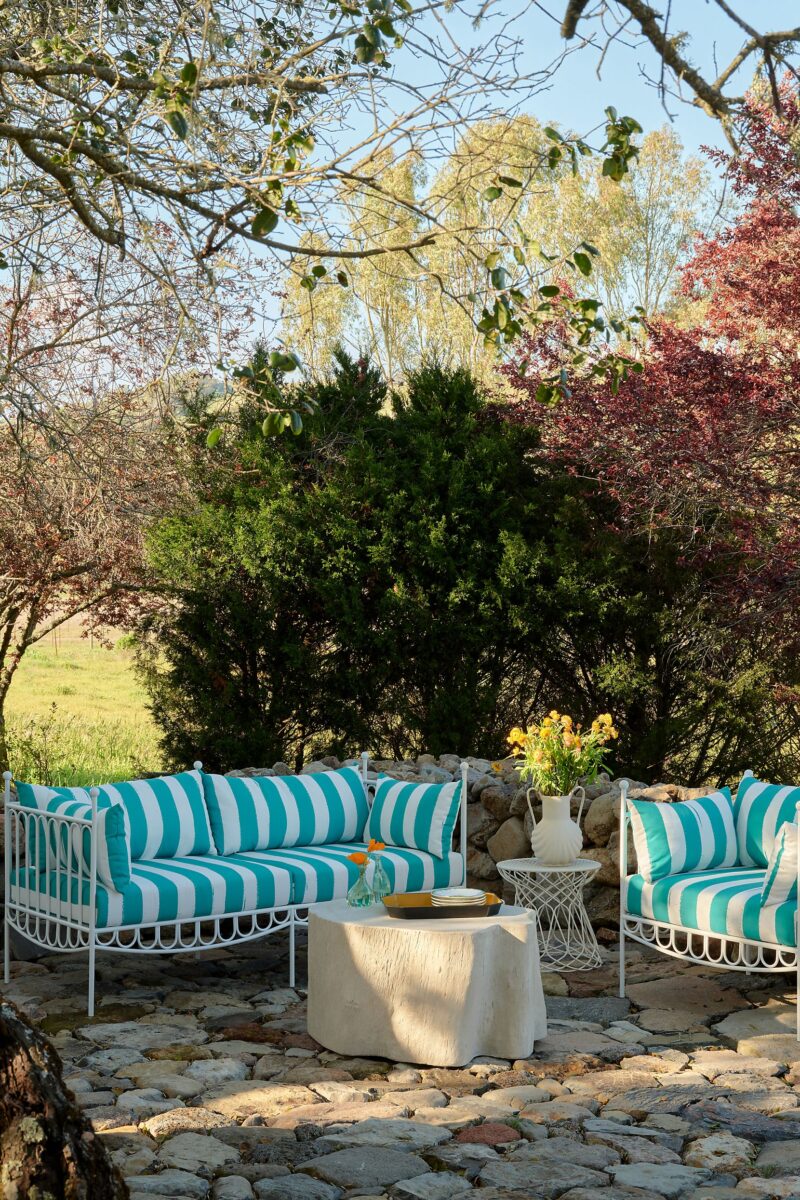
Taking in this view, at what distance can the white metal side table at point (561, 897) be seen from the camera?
5.64 meters

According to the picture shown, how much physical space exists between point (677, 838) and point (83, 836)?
2417mm

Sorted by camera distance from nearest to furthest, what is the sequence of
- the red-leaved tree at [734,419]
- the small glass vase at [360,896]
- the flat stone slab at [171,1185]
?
the flat stone slab at [171,1185] → the small glass vase at [360,896] → the red-leaved tree at [734,419]

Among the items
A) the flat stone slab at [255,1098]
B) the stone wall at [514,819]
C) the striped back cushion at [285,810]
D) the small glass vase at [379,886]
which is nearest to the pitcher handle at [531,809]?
the stone wall at [514,819]

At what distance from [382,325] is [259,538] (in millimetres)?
7733

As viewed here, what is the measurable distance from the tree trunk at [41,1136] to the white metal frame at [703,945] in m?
2.94

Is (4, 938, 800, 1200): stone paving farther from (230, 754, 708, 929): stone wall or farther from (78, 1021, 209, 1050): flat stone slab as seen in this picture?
(230, 754, 708, 929): stone wall

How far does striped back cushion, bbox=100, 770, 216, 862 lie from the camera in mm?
5426

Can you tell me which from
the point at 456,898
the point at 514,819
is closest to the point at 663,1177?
the point at 456,898

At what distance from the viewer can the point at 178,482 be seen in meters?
8.27

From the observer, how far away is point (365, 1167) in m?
3.32

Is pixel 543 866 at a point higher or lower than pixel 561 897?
higher

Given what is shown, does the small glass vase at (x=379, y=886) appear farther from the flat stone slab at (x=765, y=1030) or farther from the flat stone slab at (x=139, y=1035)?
the flat stone slab at (x=765, y=1030)

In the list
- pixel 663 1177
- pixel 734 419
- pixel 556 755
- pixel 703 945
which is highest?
pixel 734 419

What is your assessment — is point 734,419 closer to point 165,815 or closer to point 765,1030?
point 765,1030
